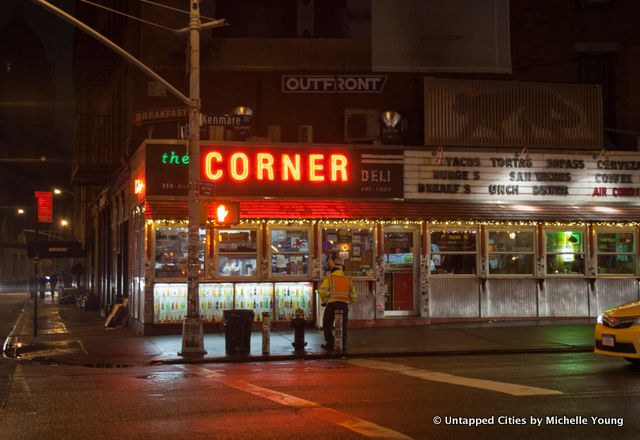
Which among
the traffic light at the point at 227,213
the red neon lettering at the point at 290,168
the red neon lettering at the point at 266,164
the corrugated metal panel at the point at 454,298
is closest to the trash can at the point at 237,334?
the traffic light at the point at 227,213

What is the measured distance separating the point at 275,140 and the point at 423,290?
6.20 meters

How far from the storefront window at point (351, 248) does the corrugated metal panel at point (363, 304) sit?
1.31 feet

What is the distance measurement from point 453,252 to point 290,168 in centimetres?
534

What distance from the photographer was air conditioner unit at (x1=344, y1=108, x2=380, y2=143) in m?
22.8

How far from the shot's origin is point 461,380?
1154cm

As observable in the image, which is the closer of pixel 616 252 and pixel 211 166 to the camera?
pixel 211 166

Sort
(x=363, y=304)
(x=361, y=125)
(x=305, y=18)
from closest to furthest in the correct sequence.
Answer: (x=363, y=304)
(x=361, y=125)
(x=305, y=18)

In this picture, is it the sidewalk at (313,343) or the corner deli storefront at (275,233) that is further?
the corner deli storefront at (275,233)

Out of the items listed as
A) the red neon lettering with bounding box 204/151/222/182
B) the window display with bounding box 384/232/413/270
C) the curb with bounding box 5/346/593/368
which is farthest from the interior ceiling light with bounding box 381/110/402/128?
the curb with bounding box 5/346/593/368

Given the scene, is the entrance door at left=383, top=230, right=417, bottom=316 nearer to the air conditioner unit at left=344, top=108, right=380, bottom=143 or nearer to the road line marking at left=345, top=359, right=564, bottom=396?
the air conditioner unit at left=344, top=108, right=380, bottom=143

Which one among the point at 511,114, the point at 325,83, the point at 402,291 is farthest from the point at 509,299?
the point at 325,83

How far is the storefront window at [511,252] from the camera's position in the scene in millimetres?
21844

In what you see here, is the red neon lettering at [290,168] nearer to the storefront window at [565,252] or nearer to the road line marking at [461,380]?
the road line marking at [461,380]

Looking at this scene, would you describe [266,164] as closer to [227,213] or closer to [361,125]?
[361,125]
